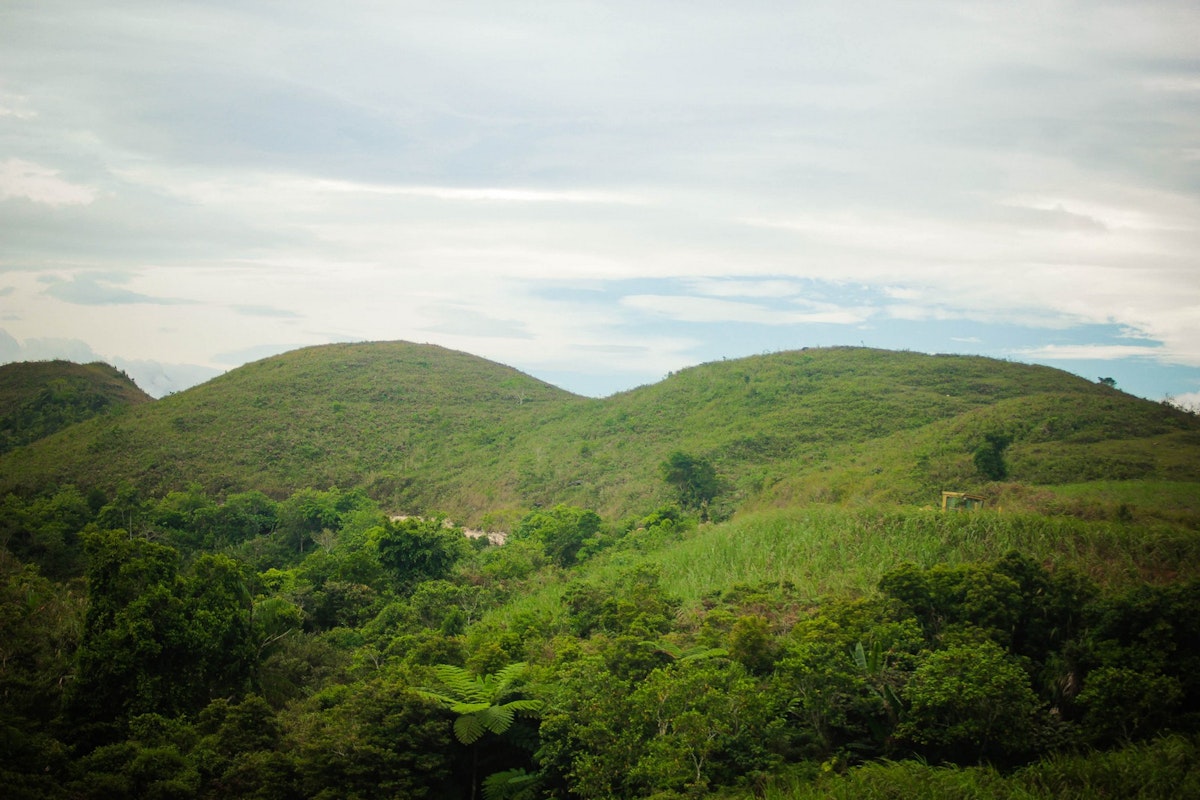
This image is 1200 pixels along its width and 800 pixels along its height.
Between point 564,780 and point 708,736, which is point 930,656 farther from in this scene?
point 564,780

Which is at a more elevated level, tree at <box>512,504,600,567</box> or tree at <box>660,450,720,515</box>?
tree at <box>660,450,720,515</box>

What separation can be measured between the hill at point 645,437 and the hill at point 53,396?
5.11m

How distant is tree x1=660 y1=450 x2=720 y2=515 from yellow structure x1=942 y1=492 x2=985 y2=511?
14624 mm

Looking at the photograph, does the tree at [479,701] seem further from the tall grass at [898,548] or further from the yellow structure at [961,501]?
the yellow structure at [961,501]

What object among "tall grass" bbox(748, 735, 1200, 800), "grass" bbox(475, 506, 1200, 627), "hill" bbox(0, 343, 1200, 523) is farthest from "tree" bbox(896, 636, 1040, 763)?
"hill" bbox(0, 343, 1200, 523)

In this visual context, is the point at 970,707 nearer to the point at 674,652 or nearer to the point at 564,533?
the point at 674,652

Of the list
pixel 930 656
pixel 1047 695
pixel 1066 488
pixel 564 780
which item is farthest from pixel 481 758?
pixel 1066 488

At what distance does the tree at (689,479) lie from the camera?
32.9 m

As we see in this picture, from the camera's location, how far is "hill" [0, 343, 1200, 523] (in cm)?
2531

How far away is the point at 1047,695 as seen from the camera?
399 inches

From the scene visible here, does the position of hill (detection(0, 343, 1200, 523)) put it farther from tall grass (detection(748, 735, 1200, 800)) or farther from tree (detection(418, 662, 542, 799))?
tree (detection(418, 662, 542, 799))

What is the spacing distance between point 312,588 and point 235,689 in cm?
631

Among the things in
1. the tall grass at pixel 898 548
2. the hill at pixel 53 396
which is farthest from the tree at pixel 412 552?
the hill at pixel 53 396

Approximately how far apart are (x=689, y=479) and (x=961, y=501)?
51.9 ft
